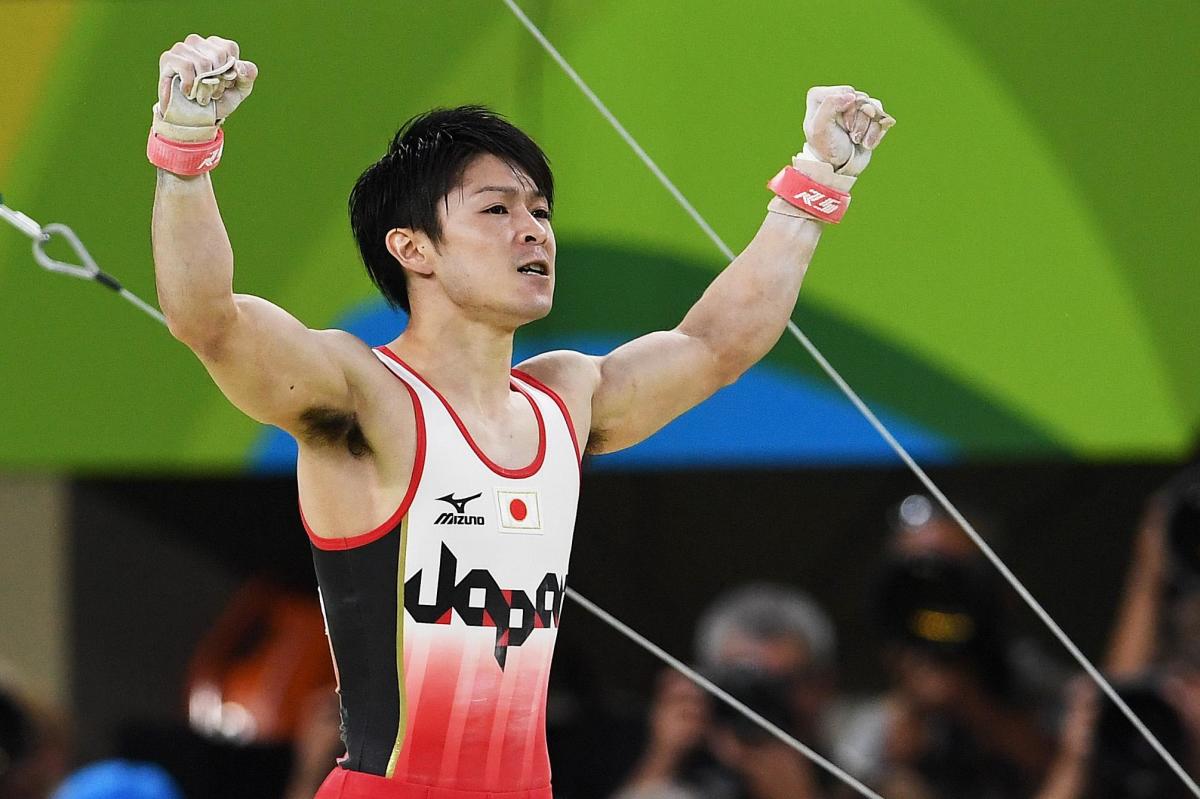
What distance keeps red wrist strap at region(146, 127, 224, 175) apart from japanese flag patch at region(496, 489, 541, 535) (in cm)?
57

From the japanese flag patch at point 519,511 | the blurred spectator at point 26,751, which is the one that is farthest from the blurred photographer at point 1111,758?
the blurred spectator at point 26,751

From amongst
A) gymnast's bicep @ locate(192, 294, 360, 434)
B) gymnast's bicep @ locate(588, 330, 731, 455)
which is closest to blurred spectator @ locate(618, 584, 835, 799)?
gymnast's bicep @ locate(588, 330, 731, 455)

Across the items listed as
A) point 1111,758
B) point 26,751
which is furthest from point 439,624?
point 26,751

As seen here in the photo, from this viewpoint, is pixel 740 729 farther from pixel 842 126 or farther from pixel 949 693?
pixel 842 126

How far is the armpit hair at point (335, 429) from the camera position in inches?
87.4

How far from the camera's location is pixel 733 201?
12.8 ft

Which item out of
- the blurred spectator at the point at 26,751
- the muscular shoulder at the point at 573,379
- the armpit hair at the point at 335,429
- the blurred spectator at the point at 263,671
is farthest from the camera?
the blurred spectator at the point at 263,671

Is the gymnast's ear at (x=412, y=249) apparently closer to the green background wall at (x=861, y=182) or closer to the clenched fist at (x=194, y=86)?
the clenched fist at (x=194, y=86)

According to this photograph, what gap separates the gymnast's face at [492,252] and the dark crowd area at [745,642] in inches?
71.0

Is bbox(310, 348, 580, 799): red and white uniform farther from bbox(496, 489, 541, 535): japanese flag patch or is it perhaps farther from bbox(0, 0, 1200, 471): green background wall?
bbox(0, 0, 1200, 471): green background wall

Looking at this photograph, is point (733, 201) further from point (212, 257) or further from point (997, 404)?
point (212, 257)

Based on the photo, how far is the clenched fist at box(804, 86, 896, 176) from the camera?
8.72 feet

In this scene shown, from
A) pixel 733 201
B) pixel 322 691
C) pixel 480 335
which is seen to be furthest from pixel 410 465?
pixel 322 691

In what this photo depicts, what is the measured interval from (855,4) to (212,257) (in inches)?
79.1
